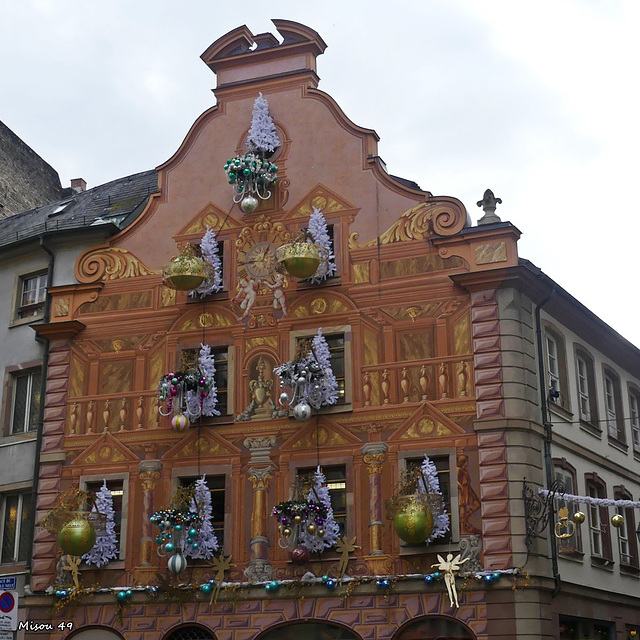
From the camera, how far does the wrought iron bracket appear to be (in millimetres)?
25094

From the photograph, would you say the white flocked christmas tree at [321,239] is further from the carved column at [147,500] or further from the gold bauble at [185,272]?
the carved column at [147,500]

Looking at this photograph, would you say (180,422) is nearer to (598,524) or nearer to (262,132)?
(262,132)

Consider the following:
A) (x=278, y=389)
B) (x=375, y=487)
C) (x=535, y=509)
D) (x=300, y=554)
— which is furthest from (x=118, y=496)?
→ (x=535, y=509)

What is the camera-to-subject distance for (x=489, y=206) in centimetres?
2747

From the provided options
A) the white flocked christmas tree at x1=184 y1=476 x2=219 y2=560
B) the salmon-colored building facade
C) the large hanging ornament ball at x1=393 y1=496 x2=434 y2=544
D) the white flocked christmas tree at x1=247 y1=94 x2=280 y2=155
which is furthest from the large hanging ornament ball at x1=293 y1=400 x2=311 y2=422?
the white flocked christmas tree at x1=247 y1=94 x2=280 y2=155

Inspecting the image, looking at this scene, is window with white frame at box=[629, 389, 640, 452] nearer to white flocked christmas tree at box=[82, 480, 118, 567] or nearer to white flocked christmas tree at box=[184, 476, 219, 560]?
white flocked christmas tree at box=[184, 476, 219, 560]

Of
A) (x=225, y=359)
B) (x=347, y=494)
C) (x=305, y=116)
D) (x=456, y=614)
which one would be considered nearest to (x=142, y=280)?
(x=225, y=359)

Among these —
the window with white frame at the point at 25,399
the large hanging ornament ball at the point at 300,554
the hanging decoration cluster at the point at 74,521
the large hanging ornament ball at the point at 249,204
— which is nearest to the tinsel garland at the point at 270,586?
the large hanging ornament ball at the point at 300,554

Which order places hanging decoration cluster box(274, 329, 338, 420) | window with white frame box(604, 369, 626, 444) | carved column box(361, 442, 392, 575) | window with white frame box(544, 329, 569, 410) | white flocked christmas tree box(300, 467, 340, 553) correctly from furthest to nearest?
window with white frame box(604, 369, 626, 444)
window with white frame box(544, 329, 569, 410)
hanging decoration cluster box(274, 329, 338, 420)
white flocked christmas tree box(300, 467, 340, 553)
carved column box(361, 442, 392, 575)

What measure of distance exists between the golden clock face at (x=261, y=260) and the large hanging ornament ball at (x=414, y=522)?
22.8 feet

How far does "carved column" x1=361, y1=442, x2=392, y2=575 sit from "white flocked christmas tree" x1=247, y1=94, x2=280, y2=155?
26.4 ft

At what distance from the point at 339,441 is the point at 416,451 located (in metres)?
1.83

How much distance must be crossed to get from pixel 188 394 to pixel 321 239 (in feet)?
15.6

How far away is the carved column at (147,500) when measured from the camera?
27.9 metres
